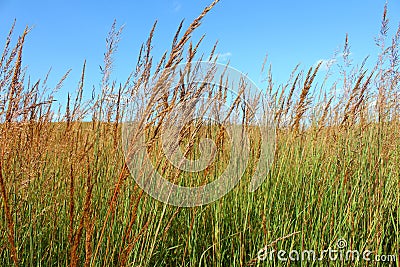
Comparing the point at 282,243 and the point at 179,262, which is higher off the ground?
the point at 282,243

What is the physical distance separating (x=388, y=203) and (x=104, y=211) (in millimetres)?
1479

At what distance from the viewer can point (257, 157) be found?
1807 millimetres

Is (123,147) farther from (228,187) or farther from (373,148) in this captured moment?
(373,148)

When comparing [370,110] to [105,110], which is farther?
[370,110]

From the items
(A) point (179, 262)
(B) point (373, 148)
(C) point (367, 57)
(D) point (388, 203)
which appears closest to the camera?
(A) point (179, 262)

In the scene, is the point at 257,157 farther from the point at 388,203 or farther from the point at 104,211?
the point at 104,211

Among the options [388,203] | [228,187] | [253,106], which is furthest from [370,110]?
[228,187]

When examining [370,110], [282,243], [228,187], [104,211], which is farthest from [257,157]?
[370,110]

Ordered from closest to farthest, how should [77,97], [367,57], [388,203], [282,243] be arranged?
[282,243] → [388,203] → [77,97] → [367,57]

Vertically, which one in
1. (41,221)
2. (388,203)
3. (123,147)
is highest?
(123,147)

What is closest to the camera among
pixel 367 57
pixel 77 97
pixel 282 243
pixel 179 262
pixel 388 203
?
pixel 282 243

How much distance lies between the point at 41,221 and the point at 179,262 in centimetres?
73

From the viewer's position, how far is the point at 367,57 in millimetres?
2475

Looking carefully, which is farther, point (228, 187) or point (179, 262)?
point (228, 187)
